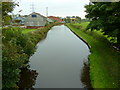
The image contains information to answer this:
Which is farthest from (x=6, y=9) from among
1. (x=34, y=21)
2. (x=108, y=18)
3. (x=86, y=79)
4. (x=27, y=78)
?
(x=34, y=21)

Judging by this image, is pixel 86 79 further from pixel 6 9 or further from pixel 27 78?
pixel 6 9

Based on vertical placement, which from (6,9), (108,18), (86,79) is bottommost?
(86,79)

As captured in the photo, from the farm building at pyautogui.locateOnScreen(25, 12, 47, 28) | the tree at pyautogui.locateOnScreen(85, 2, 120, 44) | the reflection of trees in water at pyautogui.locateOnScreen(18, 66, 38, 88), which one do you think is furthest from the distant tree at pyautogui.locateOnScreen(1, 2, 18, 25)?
the farm building at pyautogui.locateOnScreen(25, 12, 47, 28)

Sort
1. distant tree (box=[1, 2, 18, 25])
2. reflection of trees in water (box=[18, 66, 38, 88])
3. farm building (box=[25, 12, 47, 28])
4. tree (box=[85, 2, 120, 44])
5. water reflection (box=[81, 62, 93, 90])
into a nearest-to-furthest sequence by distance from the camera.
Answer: distant tree (box=[1, 2, 18, 25])
water reflection (box=[81, 62, 93, 90])
reflection of trees in water (box=[18, 66, 38, 88])
tree (box=[85, 2, 120, 44])
farm building (box=[25, 12, 47, 28])

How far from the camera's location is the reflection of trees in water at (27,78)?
1361 cm

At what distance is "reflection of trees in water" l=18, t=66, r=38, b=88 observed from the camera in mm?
13611

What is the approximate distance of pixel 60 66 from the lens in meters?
18.0

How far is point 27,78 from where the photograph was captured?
1518cm

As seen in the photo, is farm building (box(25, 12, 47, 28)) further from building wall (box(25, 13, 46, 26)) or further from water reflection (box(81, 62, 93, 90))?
water reflection (box(81, 62, 93, 90))

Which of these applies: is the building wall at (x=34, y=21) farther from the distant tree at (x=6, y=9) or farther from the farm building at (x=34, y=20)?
the distant tree at (x=6, y=9)

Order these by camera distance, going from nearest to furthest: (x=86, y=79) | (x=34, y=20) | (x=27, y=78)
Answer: (x=86, y=79), (x=27, y=78), (x=34, y=20)

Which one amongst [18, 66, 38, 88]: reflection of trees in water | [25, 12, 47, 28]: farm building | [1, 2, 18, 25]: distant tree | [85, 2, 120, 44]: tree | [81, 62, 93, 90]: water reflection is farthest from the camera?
[25, 12, 47, 28]: farm building

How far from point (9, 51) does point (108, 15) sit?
14.5 meters

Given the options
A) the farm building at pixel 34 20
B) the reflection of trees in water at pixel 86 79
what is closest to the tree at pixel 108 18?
the reflection of trees in water at pixel 86 79
